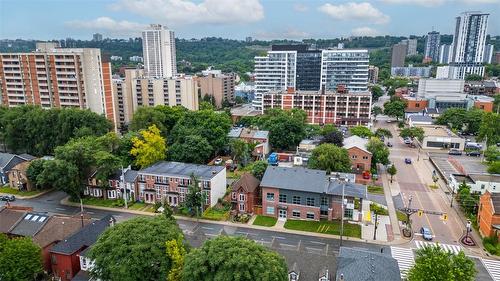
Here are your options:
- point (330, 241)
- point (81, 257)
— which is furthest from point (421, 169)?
point (81, 257)

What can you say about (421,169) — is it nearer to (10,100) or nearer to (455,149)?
(455,149)

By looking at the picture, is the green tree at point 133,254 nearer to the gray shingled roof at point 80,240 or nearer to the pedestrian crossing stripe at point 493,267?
the gray shingled roof at point 80,240

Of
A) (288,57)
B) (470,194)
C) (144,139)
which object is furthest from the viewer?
(288,57)

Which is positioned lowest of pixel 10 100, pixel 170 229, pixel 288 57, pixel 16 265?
pixel 16 265

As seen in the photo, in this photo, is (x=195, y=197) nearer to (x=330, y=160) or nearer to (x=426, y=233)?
(x=330, y=160)

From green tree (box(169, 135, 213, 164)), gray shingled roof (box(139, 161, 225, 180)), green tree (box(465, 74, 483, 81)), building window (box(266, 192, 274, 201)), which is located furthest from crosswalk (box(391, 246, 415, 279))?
green tree (box(465, 74, 483, 81))

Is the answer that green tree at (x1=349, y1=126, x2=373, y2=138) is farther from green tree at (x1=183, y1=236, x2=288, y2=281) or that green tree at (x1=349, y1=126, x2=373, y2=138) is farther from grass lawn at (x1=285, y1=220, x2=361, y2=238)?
green tree at (x1=183, y1=236, x2=288, y2=281)

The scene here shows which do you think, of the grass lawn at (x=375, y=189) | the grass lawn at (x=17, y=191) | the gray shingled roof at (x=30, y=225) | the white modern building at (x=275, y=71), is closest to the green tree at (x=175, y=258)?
the gray shingled roof at (x=30, y=225)

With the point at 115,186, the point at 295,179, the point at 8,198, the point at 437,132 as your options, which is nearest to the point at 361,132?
the point at 437,132
